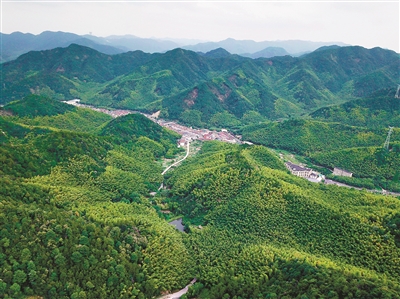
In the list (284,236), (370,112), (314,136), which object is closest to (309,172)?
(314,136)

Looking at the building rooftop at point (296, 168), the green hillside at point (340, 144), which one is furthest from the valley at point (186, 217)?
the building rooftop at point (296, 168)

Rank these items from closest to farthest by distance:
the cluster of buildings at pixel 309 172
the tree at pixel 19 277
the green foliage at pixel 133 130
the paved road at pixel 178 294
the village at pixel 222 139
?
the tree at pixel 19 277, the paved road at pixel 178 294, the cluster of buildings at pixel 309 172, the village at pixel 222 139, the green foliage at pixel 133 130

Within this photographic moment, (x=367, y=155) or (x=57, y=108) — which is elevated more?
(x=57, y=108)

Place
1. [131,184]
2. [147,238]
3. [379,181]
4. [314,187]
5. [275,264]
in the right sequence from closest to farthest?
[275,264]
[147,238]
[314,187]
[131,184]
[379,181]

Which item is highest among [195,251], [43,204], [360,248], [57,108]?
[57,108]

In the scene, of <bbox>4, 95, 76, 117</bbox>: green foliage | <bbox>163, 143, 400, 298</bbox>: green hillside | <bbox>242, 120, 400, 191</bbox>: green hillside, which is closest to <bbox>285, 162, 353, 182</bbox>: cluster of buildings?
<bbox>242, 120, 400, 191</bbox>: green hillside

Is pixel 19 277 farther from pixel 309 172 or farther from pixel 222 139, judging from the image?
pixel 222 139

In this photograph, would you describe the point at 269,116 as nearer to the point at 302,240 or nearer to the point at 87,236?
the point at 302,240

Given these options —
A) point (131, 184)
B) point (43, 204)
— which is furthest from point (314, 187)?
point (43, 204)

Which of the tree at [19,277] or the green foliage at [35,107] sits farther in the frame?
the green foliage at [35,107]

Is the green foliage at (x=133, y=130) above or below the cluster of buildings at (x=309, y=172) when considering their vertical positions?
above

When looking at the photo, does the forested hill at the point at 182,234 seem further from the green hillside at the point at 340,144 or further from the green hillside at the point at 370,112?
the green hillside at the point at 370,112
